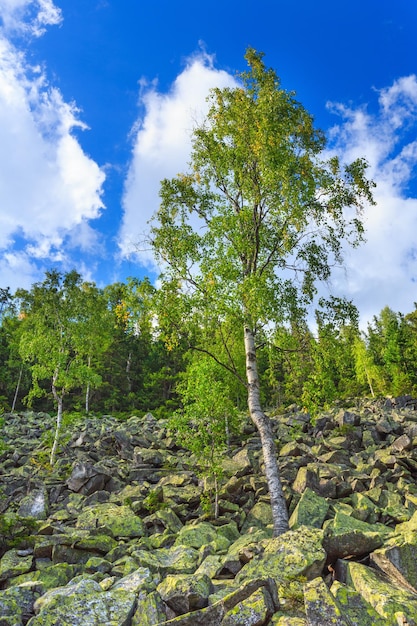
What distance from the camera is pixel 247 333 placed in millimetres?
15055

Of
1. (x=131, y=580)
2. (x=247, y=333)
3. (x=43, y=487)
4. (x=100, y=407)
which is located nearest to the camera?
(x=131, y=580)

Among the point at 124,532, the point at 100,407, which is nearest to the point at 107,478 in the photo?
the point at 124,532

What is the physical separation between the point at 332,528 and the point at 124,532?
21.2 feet

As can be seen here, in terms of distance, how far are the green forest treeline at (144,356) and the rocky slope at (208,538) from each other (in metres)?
3.38

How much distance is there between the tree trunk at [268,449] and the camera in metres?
11.6

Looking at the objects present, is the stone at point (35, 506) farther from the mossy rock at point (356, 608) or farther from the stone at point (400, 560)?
the mossy rock at point (356, 608)

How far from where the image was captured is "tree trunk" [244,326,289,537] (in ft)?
38.1

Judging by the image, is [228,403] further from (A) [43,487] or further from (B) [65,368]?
(B) [65,368]

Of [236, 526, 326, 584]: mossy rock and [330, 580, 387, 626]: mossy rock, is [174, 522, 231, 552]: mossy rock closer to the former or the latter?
[236, 526, 326, 584]: mossy rock

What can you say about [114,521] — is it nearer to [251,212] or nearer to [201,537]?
[201,537]

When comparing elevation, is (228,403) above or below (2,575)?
above

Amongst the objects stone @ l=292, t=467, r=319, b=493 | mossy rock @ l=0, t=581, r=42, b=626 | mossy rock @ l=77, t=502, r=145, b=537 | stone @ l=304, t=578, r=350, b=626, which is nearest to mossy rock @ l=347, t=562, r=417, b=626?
stone @ l=304, t=578, r=350, b=626

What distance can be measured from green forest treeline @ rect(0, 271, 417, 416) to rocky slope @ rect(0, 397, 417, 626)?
3385mm

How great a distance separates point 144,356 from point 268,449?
49.2m
